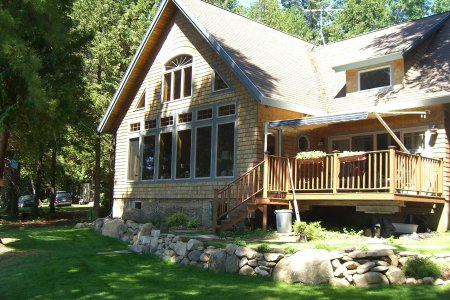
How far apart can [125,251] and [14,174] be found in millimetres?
17894

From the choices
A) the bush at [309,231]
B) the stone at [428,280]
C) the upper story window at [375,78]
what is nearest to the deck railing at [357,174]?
the bush at [309,231]

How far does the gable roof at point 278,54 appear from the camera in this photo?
50.9ft

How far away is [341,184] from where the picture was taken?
1402cm

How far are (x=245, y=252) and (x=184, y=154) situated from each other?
8.51 meters

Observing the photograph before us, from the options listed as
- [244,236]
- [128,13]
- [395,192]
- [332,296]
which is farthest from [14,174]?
[332,296]

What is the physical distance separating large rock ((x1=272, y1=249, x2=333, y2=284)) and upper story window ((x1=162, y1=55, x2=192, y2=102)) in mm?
10266

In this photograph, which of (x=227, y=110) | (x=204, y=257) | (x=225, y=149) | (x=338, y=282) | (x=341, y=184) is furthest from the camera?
(x=227, y=110)

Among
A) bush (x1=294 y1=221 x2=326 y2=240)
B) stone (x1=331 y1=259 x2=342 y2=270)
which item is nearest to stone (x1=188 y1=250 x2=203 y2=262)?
bush (x1=294 y1=221 x2=326 y2=240)

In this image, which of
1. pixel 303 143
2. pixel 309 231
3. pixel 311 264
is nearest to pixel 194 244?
pixel 309 231

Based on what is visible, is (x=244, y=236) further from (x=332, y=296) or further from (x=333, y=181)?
(x=332, y=296)

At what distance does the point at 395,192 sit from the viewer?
39.0 ft

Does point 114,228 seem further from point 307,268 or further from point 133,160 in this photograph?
point 307,268

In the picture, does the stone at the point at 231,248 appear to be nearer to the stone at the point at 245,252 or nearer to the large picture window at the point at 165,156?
the stone at the point at 245,252

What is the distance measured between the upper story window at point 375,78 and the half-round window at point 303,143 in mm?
2421
